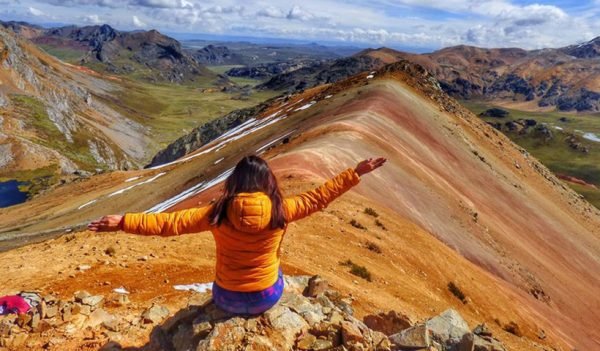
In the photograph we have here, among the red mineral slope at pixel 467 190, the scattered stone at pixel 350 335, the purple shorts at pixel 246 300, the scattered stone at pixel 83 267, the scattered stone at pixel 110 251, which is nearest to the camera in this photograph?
the purple shorts at pixel 246 300

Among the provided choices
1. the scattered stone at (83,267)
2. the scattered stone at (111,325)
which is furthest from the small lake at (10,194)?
the scattered stone at (111,325)

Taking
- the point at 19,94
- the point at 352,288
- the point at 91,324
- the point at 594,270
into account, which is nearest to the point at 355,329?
the point at 91,324

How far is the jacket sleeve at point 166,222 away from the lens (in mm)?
6613

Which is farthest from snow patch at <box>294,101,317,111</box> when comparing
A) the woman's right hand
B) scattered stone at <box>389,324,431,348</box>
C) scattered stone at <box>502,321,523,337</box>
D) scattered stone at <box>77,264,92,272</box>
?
the woman's right hand

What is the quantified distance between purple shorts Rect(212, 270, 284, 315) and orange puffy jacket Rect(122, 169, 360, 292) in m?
0.13

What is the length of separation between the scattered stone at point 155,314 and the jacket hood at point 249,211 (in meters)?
4.88

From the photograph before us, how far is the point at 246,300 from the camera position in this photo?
7.64m

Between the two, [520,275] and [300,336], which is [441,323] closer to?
[300,336]

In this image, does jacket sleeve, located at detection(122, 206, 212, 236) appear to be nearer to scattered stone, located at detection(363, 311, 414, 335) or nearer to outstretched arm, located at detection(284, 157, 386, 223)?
outstretched arm, located at detection(284, 157, 386, 223)

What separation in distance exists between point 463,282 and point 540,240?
23.3m

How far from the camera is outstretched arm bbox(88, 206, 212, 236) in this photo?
21.6 feet

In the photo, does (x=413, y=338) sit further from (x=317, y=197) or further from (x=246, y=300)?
(x=317, y=197)

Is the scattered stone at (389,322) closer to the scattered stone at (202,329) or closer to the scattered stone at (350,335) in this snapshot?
the scattered stone at (350,335)

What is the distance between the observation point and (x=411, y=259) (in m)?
21.4
